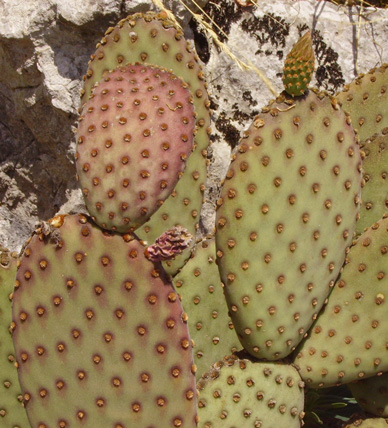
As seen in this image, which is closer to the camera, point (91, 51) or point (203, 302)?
point (203, 302)

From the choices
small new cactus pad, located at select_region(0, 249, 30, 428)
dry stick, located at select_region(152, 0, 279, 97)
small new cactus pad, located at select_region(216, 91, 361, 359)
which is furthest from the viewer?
dry stick, located at select_region(152, 0, 279, 97)

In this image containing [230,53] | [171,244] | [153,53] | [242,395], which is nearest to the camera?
[171,244]

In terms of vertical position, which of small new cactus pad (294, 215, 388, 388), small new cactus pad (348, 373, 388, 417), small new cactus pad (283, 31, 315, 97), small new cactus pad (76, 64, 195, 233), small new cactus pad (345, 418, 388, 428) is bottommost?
small new cactus pad (345, 418, 388, 428)

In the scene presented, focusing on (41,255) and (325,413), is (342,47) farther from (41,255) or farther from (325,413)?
(41,255)

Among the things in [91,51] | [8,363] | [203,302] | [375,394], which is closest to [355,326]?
[375,394]

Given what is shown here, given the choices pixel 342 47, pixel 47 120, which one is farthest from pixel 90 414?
pixel 342 47

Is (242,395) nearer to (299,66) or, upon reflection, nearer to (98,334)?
(98,334)

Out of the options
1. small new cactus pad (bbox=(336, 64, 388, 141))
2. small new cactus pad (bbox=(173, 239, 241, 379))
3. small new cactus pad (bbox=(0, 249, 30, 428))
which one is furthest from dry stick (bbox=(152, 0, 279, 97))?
small new cactus pad (bbox=(0, 249, 30, 428))

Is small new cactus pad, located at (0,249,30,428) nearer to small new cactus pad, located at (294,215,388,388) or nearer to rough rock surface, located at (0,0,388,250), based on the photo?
small new cactus pad, located at (294,215,388,388)
